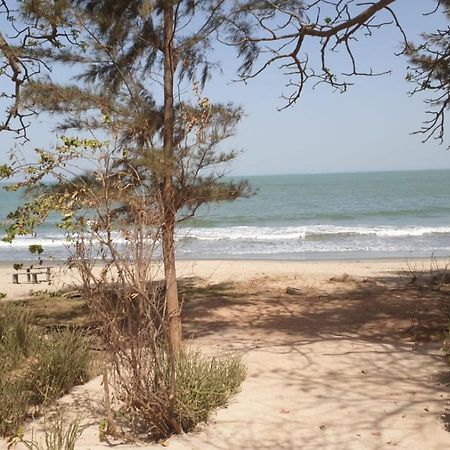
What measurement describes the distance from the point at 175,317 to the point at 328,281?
20.9 ft

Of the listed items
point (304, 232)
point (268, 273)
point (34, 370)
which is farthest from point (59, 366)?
point (304, 232)

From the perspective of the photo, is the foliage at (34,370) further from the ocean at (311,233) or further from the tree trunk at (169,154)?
the ocean at (311,233)

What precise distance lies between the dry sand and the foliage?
0.69 ft

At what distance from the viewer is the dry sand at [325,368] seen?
4.32m

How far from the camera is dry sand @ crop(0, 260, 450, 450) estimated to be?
4.32m

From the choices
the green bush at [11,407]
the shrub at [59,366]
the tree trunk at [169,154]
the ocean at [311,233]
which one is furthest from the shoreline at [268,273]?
the green bush at [11,407]

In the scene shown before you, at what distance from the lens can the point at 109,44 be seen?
6.77 m

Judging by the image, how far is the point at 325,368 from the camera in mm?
6012

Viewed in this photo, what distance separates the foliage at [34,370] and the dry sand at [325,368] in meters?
0.21

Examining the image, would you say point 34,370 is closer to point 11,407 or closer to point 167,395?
point 11,407

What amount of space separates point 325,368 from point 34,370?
270 cm

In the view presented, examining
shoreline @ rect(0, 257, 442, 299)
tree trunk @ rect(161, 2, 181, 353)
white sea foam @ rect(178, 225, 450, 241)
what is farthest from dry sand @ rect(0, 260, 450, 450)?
white sea foam @ rect(178, 225, 450, 241)

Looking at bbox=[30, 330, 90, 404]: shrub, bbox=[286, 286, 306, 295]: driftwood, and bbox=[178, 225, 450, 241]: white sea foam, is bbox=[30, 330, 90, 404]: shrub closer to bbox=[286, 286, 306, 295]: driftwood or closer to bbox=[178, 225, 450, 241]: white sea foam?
bbox=[286, 286, 306, 295]: driftwood

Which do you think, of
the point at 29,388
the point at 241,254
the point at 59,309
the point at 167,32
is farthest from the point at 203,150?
the point at 241,254
